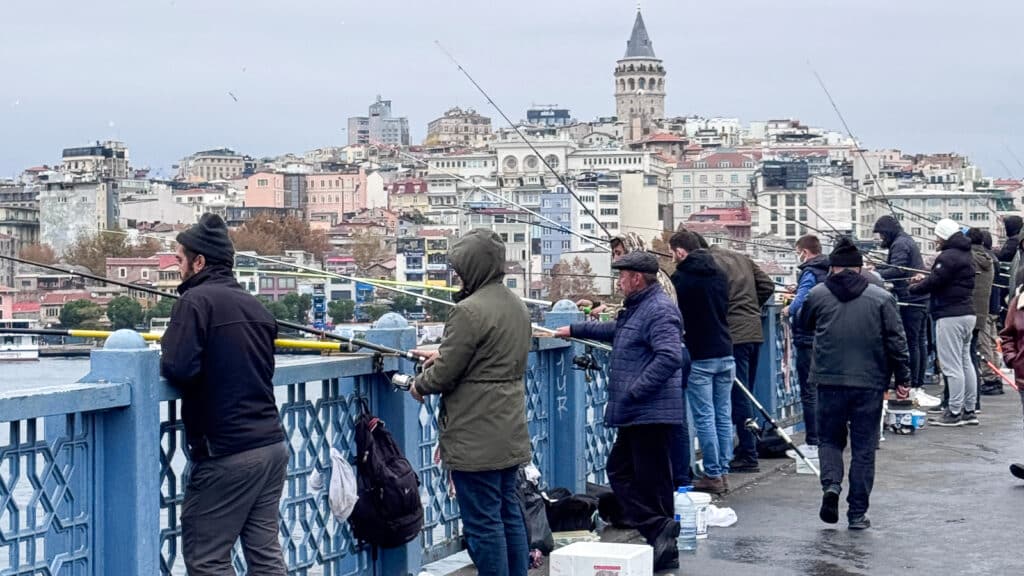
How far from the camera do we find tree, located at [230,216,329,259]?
188 ft

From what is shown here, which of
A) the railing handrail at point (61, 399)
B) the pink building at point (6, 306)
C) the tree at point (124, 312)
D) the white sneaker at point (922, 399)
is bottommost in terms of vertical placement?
the pink building at point (6, 306)

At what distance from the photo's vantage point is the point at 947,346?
36.2 feet

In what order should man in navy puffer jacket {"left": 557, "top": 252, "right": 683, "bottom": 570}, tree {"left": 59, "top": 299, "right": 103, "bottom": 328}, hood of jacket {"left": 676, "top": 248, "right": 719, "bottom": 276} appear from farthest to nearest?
tree {"left": 59, "top": 299, "right": 103, "bottom": 328} < hood of jacket {"left": 676, "top": 248, "right": 719, "bottom": 276} < man in navy puffer jacket {"left": 557, "top": 252, "right": 683, "bottom": 570}

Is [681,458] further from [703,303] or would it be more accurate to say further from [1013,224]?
[1013,224]

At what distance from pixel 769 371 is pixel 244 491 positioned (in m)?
6.42

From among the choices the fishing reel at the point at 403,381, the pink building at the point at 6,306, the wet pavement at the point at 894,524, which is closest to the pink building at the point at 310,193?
the pink building at the point at 6,306

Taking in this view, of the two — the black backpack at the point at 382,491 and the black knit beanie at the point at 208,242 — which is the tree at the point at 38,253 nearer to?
the black backpack at the point at 382,491

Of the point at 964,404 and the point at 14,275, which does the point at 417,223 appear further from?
the point at 964,404

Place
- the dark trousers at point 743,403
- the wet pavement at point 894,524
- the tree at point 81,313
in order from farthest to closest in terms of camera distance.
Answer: the tree at point 81,313 < the dark trousers at point 743,403 < the wet pavement at point 894,524

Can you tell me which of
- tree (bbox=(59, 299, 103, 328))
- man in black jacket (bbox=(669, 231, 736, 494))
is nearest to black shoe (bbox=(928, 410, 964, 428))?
man in black jacket (bbox=(669, 231, 736, 494))

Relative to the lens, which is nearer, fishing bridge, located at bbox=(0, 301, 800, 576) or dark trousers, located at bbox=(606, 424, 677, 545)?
fishing bridge, located at bbox=(0, 301, 800, 576)

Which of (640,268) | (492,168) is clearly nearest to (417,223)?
(492,168)

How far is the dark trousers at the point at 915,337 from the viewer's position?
39.4 ft

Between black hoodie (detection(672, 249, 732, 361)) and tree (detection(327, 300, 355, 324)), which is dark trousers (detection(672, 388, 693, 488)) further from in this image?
tree (detection(327, 300, 355, 324))
